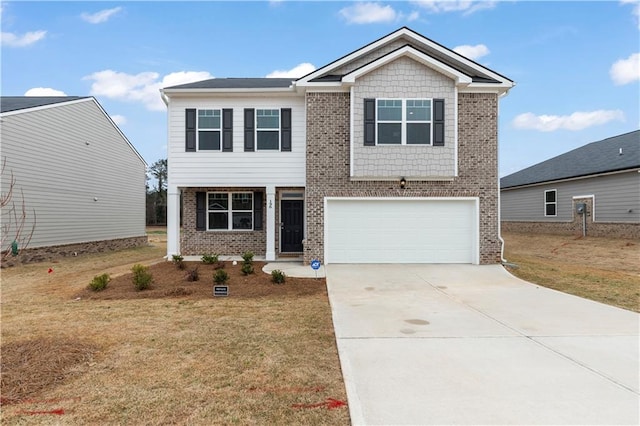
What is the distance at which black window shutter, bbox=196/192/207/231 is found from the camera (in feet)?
46.3

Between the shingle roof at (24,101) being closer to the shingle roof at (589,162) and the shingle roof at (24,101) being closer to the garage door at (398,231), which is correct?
the garage door at (398,231)

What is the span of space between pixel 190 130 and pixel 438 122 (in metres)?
8.60

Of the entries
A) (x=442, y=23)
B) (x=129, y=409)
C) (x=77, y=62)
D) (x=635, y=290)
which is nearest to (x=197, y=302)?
(x=129, y=409)

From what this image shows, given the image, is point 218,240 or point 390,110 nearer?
point 390,110

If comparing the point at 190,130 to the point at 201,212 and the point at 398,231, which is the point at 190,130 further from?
the point at 398,231

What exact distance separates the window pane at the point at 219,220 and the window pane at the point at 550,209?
64.3ft

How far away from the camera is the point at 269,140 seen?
13.0 metres

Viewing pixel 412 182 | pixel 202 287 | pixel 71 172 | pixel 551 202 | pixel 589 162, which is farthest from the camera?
pixel 551 202

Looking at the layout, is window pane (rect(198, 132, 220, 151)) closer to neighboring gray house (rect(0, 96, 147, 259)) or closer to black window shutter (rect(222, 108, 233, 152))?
black window shutter (rect(222, 108, 233, 152))

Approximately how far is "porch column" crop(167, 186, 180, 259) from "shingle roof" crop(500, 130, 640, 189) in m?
19.9

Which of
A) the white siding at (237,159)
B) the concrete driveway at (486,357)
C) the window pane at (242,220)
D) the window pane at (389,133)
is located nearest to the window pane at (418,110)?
the window pane at (389,133)

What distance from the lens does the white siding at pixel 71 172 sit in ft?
45.1

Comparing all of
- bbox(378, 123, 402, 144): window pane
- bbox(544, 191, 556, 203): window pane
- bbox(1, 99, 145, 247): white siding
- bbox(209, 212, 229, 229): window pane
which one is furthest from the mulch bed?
bbox(544, 191, 556, 203): window pane

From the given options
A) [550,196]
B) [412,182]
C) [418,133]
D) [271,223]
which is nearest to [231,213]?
[271,223]
